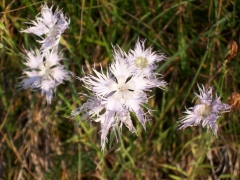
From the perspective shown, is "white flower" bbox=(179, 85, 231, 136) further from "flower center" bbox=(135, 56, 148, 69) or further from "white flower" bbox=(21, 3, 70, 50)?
"white flower" bbox=(21, 3, 70, 50)

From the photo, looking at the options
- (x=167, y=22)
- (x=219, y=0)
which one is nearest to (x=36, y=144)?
(x=167, y=22)

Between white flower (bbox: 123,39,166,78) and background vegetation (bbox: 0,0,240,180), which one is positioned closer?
white flower (bbox: 123,39,166,78)

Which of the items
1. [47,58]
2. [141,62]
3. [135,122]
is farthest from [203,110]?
[47,58]

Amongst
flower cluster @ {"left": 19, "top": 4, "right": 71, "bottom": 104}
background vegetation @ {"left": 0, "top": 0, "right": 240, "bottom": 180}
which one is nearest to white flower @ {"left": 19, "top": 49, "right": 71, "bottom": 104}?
flower cluster @ {"left": 19, "top": 4, "right": 71, "bottom": 104}

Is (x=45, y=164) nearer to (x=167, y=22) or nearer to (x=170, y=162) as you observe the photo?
(x=170, y=162)

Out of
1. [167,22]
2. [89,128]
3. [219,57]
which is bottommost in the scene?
[89,128]

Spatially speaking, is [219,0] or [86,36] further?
[86,36]

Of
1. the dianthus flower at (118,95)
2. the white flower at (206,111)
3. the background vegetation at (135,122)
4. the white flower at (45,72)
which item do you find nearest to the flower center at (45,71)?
the white flower at (45,72)
